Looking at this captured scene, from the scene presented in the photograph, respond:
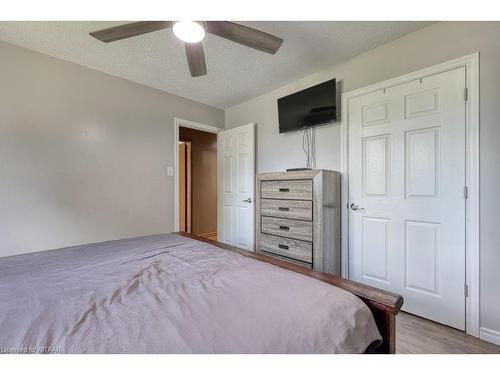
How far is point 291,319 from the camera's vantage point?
0.71 m

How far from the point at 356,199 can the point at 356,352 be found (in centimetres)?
177

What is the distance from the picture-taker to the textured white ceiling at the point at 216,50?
6.14 feet

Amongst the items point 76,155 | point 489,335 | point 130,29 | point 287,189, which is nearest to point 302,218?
point 287,189

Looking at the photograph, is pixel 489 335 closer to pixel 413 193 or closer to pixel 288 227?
pixel 413 193

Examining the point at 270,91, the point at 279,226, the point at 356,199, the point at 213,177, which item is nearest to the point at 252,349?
the point at 279,226

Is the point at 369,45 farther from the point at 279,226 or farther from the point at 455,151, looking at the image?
the point at 279,226

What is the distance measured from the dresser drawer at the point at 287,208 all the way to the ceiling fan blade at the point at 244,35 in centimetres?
130

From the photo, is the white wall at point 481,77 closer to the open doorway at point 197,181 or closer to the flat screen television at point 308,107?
the flat screen television at point 308,107

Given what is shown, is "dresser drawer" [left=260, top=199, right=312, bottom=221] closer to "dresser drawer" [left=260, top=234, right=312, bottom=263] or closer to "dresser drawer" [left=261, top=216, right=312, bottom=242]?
"dresser drawer" [left=261, top=216, right=312, bottom=242]

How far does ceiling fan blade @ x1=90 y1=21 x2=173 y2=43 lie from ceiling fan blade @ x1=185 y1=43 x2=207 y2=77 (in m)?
0.19

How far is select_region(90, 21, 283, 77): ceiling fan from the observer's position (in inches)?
54.3

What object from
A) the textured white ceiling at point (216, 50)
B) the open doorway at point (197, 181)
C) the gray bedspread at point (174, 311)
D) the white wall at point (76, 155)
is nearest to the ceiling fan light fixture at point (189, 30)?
the textured white ceiling at point (216, 50)

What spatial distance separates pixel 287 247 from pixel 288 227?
0.20 meters

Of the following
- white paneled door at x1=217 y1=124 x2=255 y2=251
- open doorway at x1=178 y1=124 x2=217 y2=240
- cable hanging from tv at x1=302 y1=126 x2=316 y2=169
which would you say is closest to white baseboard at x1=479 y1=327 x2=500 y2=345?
cable hanging from tv at x1=302 y1=126 x2=316 y2=169
